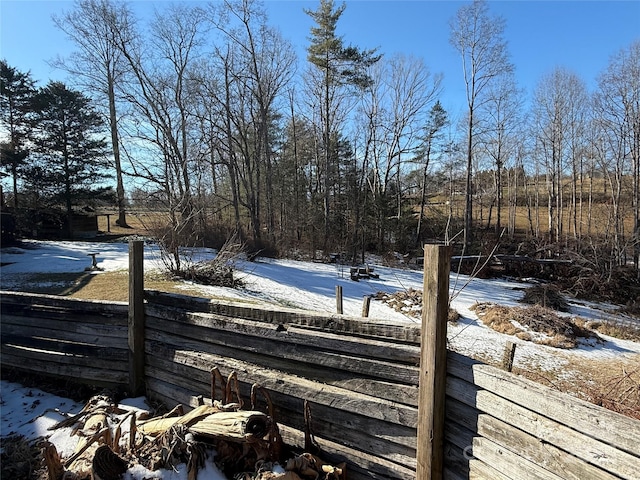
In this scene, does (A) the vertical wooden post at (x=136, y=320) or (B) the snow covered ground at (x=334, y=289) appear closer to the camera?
(A) the vertical wooden post at (x=136, y=320)

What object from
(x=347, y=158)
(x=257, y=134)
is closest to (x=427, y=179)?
(x=347, y=158)

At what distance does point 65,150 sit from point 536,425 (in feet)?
89.6

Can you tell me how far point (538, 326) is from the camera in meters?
8.27

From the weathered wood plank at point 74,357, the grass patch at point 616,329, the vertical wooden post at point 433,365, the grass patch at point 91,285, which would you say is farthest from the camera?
the grass patch at point 616,329

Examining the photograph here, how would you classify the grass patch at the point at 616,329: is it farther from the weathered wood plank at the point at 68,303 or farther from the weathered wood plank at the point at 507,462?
the weathered wood plank at the point at 68,303

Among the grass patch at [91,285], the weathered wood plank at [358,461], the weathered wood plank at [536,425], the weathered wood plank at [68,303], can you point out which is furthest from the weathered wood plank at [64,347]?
the grass patch at [91,285]

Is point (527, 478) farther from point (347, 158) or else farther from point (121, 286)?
point (347, 158)

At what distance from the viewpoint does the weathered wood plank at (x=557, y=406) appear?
1.38m

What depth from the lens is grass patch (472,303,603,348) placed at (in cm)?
768

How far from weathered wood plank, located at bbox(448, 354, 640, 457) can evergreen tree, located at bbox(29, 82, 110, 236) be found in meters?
25.4

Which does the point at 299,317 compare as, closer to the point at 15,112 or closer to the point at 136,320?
the point at 136,320

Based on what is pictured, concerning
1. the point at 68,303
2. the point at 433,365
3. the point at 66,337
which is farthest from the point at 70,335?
the point at 433,365

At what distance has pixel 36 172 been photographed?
21016 millimetres

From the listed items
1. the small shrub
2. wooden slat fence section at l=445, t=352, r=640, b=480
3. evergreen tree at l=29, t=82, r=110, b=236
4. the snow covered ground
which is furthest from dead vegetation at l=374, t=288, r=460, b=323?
evergreen tree at l=29, t=82, r=110, b=236
